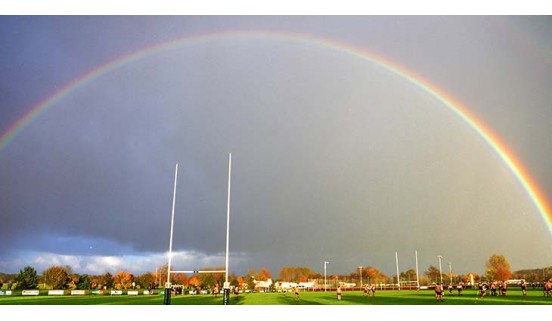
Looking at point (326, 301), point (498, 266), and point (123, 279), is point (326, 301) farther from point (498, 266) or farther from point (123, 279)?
point (498, 266)

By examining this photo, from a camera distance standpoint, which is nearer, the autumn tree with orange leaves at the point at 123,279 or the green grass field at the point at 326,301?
the green grass field at the point at 326,301

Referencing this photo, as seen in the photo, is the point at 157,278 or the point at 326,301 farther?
the point at 157,278

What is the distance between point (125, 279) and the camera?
290 feet

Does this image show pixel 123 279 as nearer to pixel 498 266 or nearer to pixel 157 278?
pixel 157 278

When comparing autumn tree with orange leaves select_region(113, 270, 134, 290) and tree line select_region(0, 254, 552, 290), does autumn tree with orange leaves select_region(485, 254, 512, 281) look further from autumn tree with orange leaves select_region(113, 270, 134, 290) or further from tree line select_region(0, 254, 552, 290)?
autumn tree with orange leaves select_region(113, 270, 134, 290)

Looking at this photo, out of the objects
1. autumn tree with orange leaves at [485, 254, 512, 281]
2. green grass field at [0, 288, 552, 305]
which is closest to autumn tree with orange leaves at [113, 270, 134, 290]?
green grass field at [0, 288, 552, 305]

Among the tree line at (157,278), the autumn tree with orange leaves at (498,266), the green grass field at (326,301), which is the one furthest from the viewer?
the autumn tree with orange leaves at (498,266)

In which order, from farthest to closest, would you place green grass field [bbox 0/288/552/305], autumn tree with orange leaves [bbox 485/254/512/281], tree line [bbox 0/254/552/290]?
autumn tree with orange leaves [bbox 485/254/512/281] < tree line [bbox 0/254/552/290] < green grass field [bbox 0/288/552/305]

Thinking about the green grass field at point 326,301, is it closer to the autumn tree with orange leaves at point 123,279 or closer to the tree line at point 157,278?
the tree line at point 157,278

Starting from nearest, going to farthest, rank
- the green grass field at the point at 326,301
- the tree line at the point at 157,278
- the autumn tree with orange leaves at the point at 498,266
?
the green grass field at the point at 326,301
the tree line at the point at 157,278
the autumn tree with orange leaves at the point at 498,266

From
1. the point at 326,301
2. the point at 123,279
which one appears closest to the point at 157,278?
the point at 123,279

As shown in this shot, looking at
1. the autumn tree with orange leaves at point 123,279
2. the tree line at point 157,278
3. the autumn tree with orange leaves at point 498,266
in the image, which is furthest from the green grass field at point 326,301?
the autumn tree with orange leaves at point 498,266
